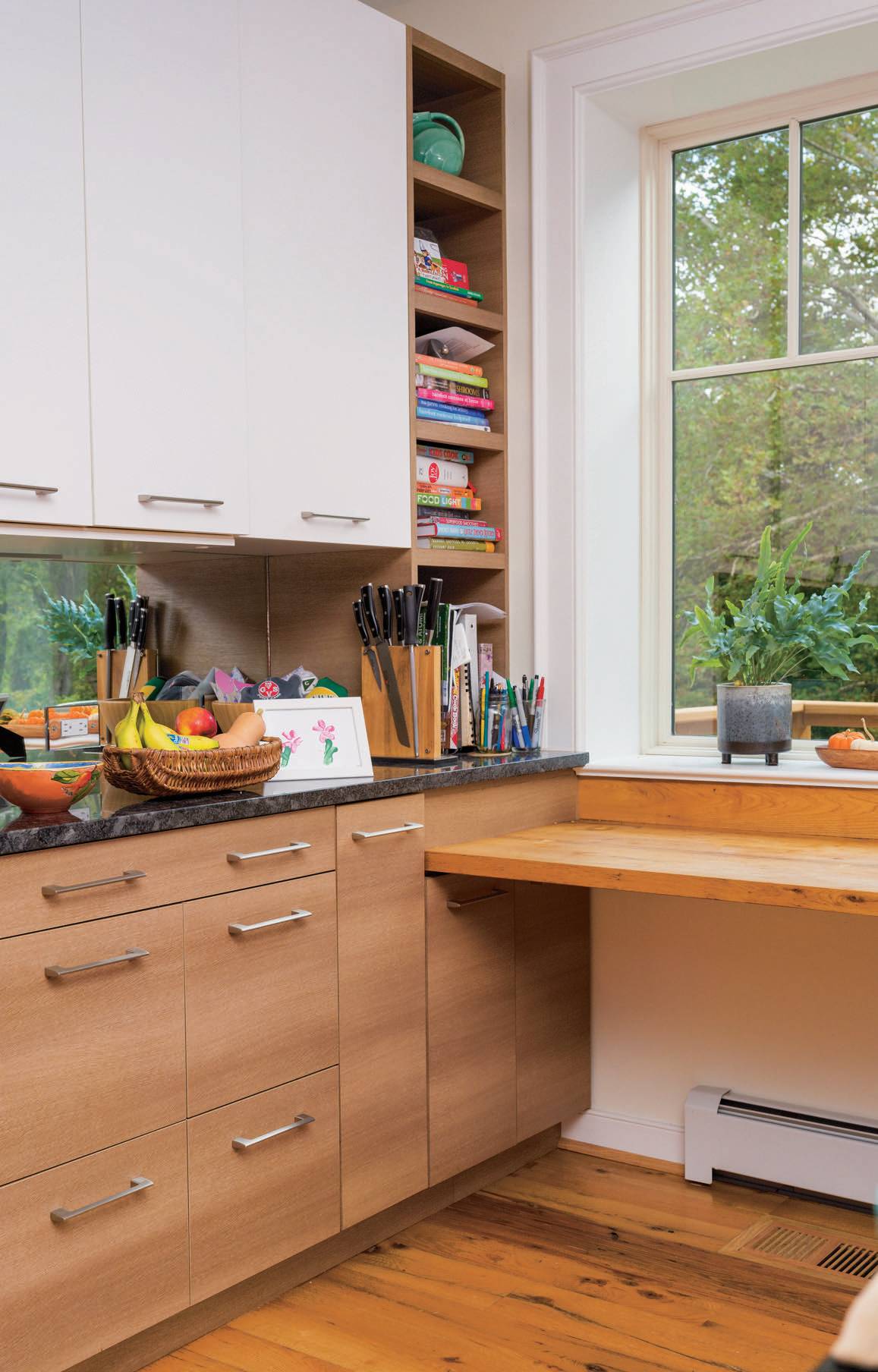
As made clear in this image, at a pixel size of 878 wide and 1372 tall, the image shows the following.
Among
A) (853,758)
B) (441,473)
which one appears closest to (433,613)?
(441,473)

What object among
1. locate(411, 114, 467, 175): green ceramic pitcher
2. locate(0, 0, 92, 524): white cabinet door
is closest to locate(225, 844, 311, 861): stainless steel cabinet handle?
locate(0, 0, 92, 524): white cabinet door

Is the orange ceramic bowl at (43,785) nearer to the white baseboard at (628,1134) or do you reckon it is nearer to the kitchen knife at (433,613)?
the kitchen knife at (433,613)

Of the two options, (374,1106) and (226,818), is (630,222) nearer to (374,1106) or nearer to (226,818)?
(226,818)

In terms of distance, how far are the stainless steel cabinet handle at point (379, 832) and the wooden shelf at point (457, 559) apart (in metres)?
0.67

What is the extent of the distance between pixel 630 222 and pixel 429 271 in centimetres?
59

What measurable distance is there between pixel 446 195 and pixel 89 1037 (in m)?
2.09

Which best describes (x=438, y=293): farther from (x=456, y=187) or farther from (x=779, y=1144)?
(x=779, y=1144)

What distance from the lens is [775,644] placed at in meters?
2.95

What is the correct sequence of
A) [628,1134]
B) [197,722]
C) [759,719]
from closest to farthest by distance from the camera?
1. [197,722]
2. [759,719]
3. [628,1134]

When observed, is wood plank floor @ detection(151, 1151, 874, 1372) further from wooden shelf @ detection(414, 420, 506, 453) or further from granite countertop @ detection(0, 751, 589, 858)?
wooden shelf @ detection(414, 420, 506, 453)

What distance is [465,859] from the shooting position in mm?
2477

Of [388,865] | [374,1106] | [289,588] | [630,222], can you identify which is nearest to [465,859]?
[388,865]

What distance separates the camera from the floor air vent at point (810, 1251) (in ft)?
7.87

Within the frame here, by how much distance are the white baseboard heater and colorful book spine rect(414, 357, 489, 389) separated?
171 centimetres
